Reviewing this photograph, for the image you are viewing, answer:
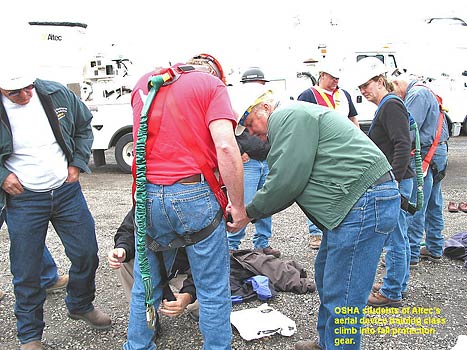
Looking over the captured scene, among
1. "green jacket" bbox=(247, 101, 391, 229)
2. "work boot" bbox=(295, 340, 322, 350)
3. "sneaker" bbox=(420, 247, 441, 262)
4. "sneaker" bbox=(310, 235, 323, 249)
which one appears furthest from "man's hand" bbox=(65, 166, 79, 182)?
"sneaker" bbox=(420, 247, 441, 262)

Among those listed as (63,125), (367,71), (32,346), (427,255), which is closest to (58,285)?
(32,346)

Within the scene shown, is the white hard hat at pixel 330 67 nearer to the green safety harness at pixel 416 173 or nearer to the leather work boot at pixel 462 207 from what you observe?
the green safety harness at pixel 416 173

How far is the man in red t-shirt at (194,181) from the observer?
2.25 meters

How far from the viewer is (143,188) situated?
2.30 meters

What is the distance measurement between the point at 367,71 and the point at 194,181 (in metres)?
1.75

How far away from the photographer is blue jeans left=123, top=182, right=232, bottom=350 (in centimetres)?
230

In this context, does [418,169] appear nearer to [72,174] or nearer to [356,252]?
[356,252]

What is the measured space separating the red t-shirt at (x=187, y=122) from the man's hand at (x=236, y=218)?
0.30m

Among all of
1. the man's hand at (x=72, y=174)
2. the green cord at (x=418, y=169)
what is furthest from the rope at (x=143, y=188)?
the green cord at (x=418, y=169)

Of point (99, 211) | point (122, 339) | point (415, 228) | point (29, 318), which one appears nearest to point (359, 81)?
point (415, 228)

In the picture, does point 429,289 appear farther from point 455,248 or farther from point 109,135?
point 109,135

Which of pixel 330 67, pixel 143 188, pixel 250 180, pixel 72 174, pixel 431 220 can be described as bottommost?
pixel 431 220

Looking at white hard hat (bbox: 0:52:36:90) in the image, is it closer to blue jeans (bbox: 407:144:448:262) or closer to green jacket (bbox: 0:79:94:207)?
green jacket (bbox: 0:79:94:207)

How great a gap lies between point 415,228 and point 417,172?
788 millimetres
